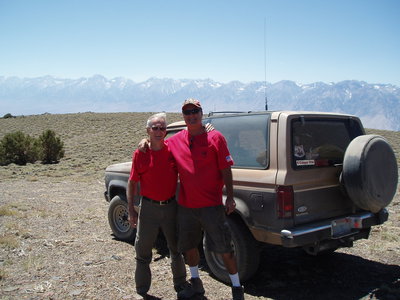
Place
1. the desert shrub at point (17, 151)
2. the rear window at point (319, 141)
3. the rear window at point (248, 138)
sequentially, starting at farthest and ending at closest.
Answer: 1. the desert shrub at point (17, 151)
2. the rear window at point (248, 138)
3. the rear window at point (319, 141)

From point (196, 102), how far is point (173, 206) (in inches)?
41.1

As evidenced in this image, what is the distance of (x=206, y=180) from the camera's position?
129 inches

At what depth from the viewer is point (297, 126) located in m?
3.83

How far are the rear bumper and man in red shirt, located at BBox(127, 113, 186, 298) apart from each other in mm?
1118

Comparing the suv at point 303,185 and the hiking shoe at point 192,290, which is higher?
the suv at point 303,185

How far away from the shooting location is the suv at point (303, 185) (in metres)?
3.50

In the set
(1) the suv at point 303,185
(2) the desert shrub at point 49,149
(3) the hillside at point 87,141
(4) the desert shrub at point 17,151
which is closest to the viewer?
(1) the suv at point 303,185

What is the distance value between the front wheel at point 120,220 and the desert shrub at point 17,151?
16236 mm

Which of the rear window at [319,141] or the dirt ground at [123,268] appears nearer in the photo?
the rear window at [319,141]

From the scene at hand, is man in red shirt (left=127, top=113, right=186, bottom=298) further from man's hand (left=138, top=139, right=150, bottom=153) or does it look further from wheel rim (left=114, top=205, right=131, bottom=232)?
wheel rim (left=114, top=205, right=131, bottom=232)

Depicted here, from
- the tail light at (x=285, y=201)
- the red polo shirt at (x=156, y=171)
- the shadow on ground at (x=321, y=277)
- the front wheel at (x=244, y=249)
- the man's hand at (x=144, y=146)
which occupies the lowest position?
the shadow on ground at (x=321, y=277)

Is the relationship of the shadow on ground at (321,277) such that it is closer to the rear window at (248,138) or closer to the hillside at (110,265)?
the hillside at (110,265)

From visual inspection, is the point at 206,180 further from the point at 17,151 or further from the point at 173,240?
the point at 17,151

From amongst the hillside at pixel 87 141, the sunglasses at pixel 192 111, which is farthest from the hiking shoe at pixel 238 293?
the hillside at pixel 87 141
